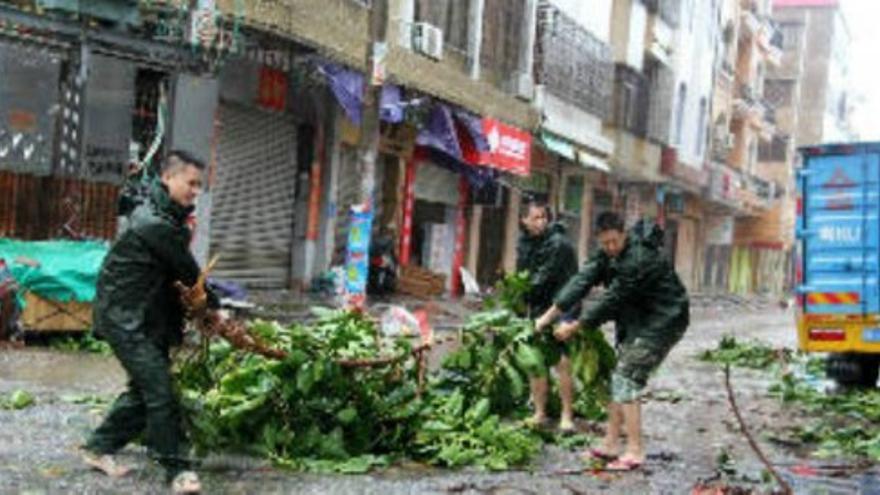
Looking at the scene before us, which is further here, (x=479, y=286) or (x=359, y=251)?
(x=479, y=286)

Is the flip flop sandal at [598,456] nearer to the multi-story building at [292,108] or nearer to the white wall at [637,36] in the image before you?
the multi-story building at [292,108]

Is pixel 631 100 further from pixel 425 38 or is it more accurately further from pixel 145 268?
pixel 145 268

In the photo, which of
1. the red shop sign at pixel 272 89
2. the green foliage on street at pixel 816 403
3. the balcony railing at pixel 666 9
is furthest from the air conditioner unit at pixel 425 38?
the balcony railing at pixel 666 9

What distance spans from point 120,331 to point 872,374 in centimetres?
975

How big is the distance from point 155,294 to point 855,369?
9.30 meters

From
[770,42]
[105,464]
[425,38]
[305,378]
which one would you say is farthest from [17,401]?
[770,42]

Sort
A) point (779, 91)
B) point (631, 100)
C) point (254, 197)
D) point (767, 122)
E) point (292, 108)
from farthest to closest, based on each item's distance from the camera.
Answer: point (779, 91) → point (767, 122) → point (631, 100) → point (292, 108) → point (254, 197)

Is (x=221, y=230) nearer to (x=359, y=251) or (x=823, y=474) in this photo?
(x=359, y=251)

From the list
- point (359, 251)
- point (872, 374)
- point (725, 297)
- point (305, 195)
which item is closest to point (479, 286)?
point (305, 195)

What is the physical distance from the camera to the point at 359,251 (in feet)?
56.7

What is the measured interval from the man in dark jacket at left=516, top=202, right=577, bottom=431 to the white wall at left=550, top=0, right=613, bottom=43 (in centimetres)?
1930

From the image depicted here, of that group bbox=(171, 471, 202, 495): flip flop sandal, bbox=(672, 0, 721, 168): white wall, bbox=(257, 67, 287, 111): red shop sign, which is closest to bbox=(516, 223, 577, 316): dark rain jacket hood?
bbox=(171, 471, 202, 495): flip flop sandal

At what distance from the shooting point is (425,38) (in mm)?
20828

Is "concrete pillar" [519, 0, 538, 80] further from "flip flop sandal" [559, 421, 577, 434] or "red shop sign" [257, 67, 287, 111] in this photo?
"flip flop sandal" [559, 421, 577, 434]
